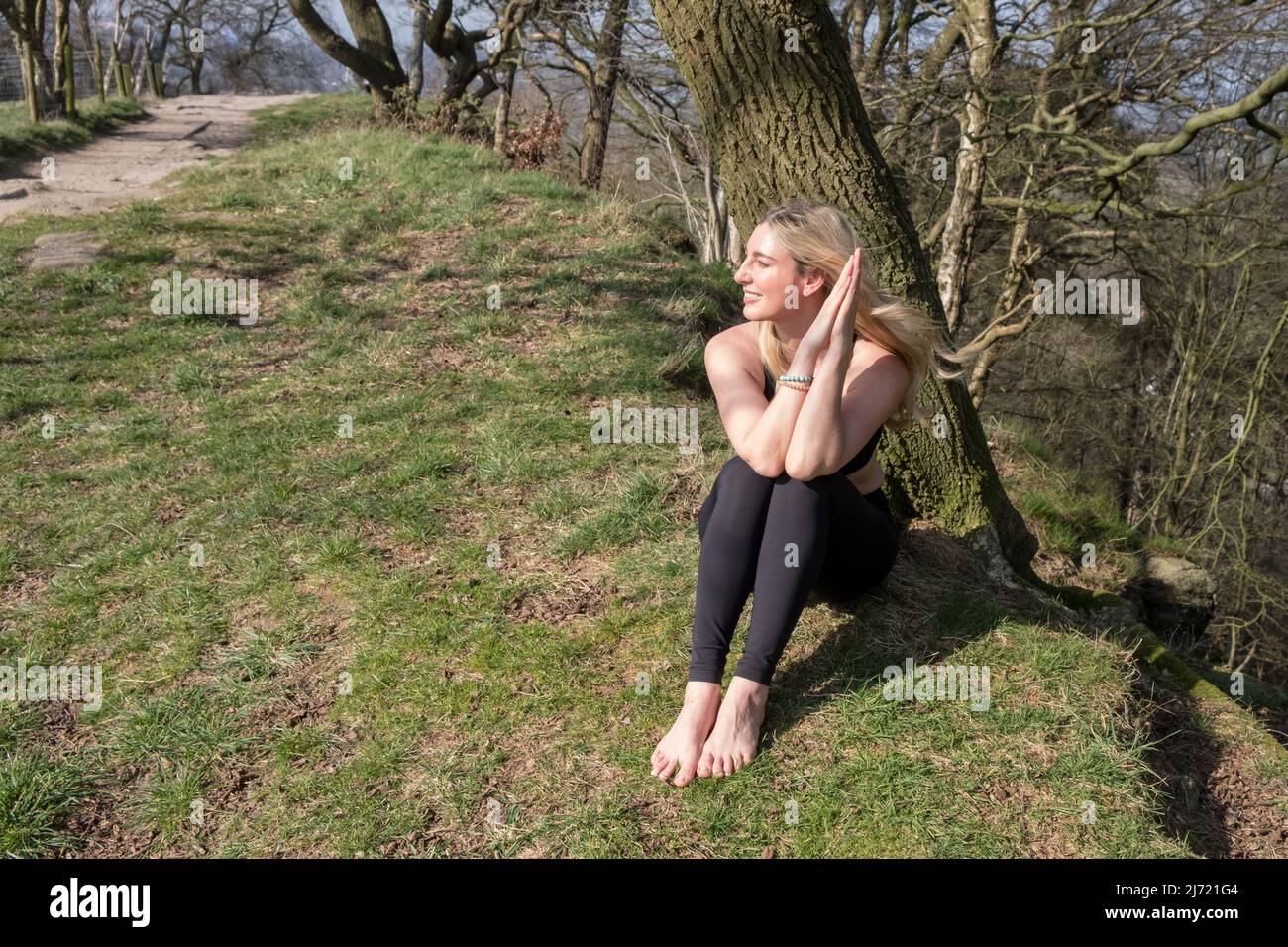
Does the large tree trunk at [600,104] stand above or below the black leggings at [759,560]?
above

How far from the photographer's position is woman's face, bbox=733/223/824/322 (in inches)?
117

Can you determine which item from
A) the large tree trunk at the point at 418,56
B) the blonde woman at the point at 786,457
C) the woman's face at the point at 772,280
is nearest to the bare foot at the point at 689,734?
the blonde woman at the point at 786,457

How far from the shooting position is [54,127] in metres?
13.0

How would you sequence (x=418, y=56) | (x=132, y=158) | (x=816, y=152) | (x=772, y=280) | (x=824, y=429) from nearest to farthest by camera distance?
(x=824, y=429)
(x=772, y=280)
(x=816, y=152)
(x=132, y=158)
(x=418, y=56)

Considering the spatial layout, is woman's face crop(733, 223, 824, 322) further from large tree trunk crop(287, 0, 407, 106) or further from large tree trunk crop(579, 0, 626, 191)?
large tree trunk crop(287, 0, 407, 106)

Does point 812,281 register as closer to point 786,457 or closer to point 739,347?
point 739,347

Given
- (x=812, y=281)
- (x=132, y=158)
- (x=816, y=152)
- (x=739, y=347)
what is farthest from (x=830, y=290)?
(x=132, y=158)

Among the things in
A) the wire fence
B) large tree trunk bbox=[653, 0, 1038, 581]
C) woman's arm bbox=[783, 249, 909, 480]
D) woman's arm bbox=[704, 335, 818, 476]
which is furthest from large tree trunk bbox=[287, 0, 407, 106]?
the wire fence

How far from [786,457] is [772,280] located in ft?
2.09

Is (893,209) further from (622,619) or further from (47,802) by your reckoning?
(47,802)

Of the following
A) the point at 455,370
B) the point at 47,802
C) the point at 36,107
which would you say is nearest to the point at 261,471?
the point at 455,370

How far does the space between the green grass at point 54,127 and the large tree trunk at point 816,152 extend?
10.8 m

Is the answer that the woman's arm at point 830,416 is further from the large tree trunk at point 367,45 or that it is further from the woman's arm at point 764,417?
the large tree trunk at point 367,45

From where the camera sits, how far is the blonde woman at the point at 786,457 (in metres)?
2.70
